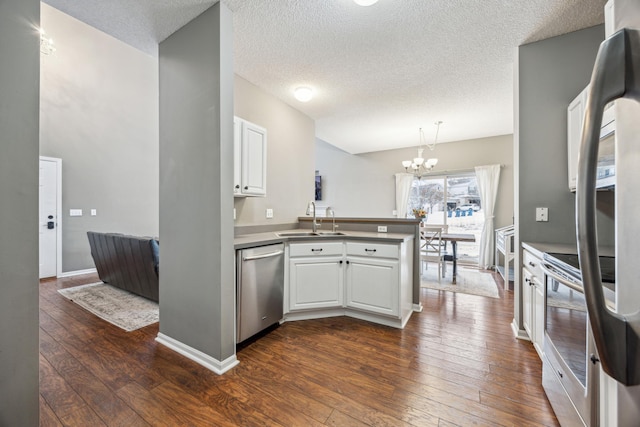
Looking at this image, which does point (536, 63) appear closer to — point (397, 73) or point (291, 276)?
point (397, 73)

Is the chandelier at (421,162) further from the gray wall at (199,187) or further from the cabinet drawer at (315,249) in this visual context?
the gray wall at (199,187)

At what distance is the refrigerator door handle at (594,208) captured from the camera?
370 millimetres

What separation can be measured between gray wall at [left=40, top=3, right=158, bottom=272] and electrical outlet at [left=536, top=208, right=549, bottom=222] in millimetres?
6488

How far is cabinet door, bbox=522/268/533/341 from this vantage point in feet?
6.87

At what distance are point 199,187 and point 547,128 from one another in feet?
9.79

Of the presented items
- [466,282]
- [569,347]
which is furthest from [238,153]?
[466,282]

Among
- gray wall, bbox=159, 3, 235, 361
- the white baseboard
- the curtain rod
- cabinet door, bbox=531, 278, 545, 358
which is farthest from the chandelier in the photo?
the white baseboard

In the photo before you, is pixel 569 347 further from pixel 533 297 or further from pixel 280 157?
pixel 280 157

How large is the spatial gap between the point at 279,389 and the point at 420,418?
0.85 meters

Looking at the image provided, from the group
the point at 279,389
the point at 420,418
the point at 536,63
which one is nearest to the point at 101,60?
the point at 279,389

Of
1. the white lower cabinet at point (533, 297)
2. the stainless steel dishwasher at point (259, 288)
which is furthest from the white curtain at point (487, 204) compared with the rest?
the stainless steel dishwasher at point (259, 288)

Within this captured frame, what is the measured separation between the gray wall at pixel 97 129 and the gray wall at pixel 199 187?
12.4ft

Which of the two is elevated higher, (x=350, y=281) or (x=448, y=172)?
(x=448, y=172)

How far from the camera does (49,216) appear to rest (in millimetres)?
4348
